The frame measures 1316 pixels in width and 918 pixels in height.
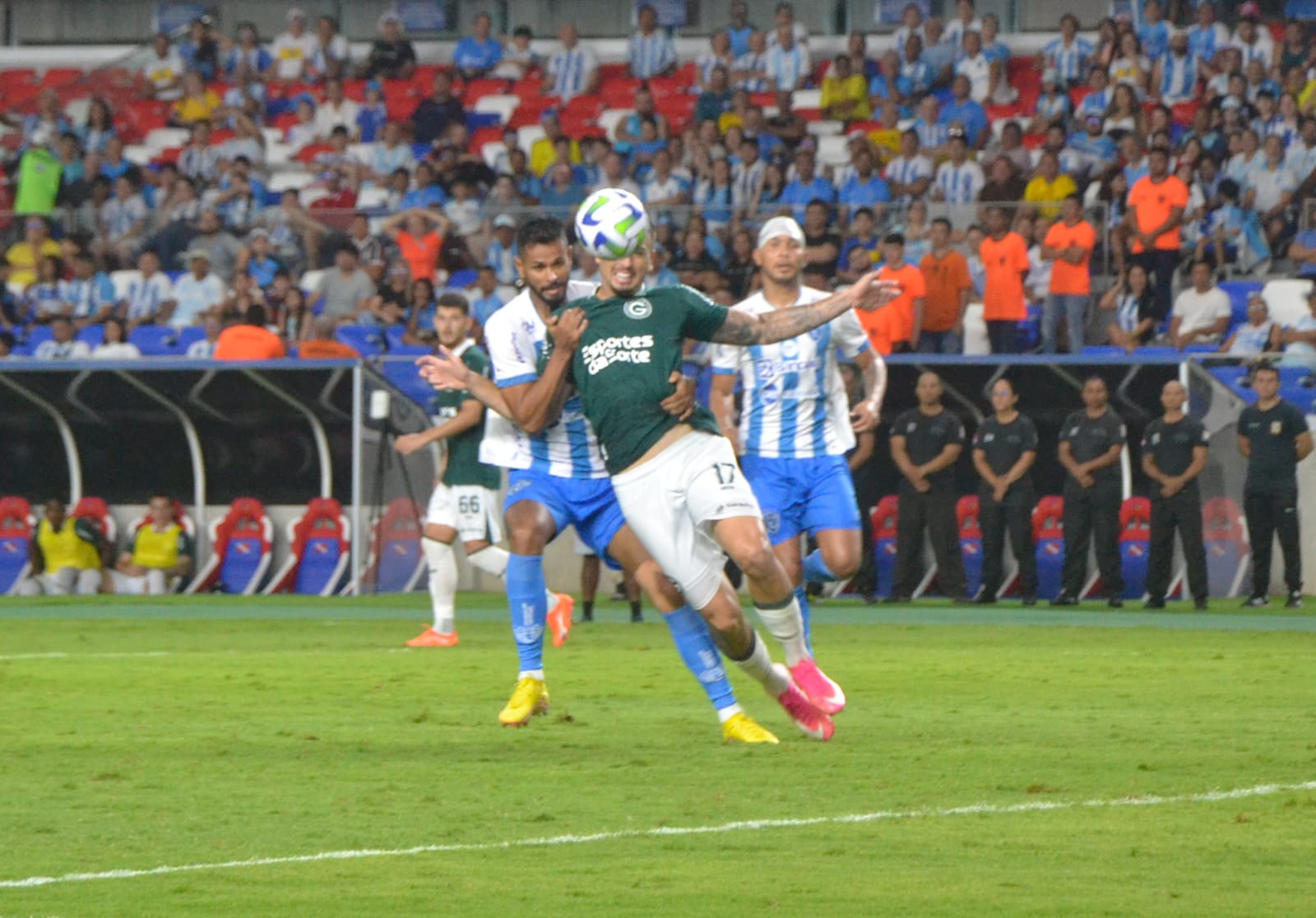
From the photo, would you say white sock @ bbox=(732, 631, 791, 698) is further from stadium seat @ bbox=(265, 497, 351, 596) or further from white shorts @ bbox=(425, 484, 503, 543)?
stadium seat @ bbox=(265, 497, 351, 596)

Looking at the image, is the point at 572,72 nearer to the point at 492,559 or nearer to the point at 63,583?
the point at 63,583

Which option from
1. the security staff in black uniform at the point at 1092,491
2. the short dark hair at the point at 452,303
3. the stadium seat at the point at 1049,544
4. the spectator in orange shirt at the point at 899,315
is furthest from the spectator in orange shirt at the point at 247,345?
the short dark hair at the point at 452,303

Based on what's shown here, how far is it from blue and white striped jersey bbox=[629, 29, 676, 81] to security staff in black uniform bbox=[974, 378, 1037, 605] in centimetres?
1207

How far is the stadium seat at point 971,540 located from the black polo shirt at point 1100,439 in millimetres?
1640

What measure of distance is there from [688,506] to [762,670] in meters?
0.80

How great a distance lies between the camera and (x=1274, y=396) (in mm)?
20453

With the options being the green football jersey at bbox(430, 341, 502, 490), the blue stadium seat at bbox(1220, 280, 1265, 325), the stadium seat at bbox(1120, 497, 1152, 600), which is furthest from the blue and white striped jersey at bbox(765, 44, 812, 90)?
the green football jersey at bbox(430, 341, 502, 490)

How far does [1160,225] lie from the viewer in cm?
2269

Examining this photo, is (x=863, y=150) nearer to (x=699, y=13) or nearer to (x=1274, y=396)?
(x=1274, y=396)

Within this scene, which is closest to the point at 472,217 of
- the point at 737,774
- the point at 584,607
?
the point at 584,607

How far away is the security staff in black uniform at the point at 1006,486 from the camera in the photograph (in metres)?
21.1

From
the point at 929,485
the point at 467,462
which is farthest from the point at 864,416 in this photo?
the point at 929,485

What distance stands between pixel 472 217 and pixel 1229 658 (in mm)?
13229

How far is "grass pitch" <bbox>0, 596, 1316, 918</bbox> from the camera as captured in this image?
588cm
